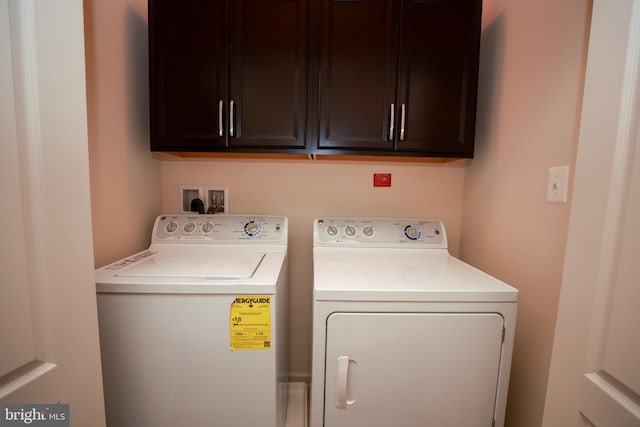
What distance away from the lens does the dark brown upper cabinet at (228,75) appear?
3.83 feet

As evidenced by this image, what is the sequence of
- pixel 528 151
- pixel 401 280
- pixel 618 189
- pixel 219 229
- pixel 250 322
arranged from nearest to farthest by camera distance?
pixel 618 189, pixel 250 322, pixel 401 280, pixel 528 151, pixel 219 229

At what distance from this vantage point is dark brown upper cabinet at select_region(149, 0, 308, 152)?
117 centimetres

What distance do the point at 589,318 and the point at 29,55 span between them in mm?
1353

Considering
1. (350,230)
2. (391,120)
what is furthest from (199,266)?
(391,120)

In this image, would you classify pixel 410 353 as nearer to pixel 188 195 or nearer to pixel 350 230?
pixel 350 230

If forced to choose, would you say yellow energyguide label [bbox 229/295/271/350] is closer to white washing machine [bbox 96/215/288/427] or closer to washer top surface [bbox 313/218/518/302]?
white washing machine [bbox 96/215/288/427]

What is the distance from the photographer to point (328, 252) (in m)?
1.35

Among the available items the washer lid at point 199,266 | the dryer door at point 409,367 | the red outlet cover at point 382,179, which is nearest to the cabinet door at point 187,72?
the washer lid at point 199,266

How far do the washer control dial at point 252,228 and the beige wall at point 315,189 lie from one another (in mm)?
170

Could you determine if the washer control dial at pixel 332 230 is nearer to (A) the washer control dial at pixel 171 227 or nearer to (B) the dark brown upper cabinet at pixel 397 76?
(B) the dark brown upper cabinet at pixel 397 76

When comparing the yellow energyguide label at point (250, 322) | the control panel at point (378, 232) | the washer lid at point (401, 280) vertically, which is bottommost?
the yellow energyguide label at point (250, 322)

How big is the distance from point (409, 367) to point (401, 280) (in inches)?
11.7

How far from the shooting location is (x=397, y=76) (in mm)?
1205

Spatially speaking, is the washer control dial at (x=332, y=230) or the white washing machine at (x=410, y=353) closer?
the white washing machine at (x=410, y=353)
